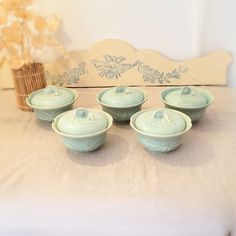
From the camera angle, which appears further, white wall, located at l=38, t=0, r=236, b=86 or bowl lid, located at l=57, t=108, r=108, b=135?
white wall, located at l=38, t=0, r=236, b=86

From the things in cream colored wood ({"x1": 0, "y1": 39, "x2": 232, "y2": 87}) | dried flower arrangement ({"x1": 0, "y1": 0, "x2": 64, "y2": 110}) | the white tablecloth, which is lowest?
the white tablecloth

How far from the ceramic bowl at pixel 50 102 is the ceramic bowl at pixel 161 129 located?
0.69ft

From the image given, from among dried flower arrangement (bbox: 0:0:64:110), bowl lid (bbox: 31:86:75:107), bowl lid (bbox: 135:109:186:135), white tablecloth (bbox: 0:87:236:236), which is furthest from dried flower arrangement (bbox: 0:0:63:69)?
bowl lid (bbox: 135:109:186:135)

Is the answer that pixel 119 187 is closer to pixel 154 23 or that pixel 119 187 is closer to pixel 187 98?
pixel 187 98

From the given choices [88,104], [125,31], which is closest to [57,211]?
[88,104]

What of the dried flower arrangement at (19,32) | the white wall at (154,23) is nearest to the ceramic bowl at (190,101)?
the white wall at (154,23)

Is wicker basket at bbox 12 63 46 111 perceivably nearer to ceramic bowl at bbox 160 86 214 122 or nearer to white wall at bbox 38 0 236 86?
white wall at bbox 38 0 236 86

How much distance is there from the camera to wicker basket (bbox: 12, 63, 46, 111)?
2.80 ft

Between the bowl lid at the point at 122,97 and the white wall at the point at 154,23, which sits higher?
the white wall at the point at 154,23

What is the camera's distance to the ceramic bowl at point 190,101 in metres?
0.73

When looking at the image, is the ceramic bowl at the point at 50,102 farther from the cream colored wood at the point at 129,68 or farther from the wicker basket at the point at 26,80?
the cream colored wood at the point at 129,68

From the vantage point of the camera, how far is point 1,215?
527 mm

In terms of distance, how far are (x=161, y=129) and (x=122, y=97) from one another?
0.57 ft

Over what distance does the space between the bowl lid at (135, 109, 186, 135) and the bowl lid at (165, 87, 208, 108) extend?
8 centimetres
